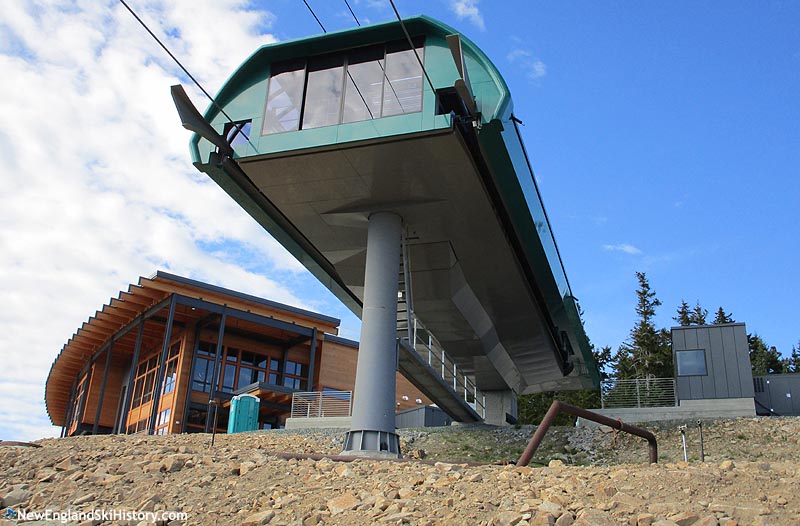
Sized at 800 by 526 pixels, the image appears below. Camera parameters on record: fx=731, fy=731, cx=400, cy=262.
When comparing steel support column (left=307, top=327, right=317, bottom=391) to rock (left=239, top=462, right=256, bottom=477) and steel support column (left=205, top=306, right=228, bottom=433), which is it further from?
rock (left=239, top=462, right=256, bottom=477)

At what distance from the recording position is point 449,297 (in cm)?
2188

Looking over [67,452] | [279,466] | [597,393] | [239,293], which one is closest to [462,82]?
[279,466]

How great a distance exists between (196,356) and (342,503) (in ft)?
105

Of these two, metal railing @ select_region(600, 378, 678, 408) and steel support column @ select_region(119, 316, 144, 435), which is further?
steel support column @ select_region(119, 316, 144, 435)

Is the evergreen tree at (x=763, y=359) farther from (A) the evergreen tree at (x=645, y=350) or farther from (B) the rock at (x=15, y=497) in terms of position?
(B) the rock at (x=15, y=497)

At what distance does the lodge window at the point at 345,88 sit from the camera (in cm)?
1612

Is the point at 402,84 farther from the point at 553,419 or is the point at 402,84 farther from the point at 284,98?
the point at 553,419

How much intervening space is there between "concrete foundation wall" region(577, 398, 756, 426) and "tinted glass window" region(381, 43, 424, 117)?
47.6 feet

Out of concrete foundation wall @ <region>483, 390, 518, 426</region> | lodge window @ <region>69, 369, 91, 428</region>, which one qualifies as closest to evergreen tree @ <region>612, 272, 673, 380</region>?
concrete foundation wall @ <region>483, 390, 518, 426</region>

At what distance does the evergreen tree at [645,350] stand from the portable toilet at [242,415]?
27.8m

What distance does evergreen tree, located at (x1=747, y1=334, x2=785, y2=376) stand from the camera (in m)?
53.8

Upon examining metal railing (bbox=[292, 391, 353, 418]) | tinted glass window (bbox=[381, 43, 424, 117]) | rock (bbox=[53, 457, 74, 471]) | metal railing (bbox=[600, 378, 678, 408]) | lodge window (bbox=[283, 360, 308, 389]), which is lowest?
rock (bbox=[53, 457, 74, 471])

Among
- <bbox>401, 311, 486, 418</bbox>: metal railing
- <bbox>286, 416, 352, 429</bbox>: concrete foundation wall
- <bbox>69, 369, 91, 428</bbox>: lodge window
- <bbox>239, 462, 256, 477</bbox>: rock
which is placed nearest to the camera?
<bbox>239, 462, 256, 477</bbox>: rock

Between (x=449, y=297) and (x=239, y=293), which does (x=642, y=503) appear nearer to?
(x=449, y=297)
